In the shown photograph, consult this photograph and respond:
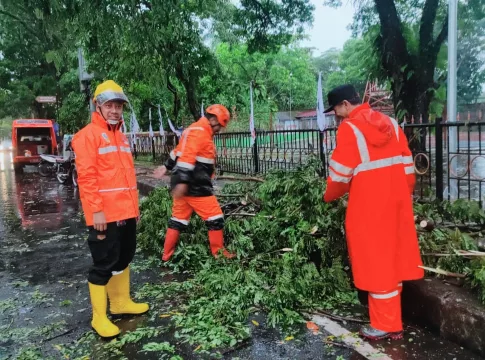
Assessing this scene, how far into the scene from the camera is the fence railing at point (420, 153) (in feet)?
18.1

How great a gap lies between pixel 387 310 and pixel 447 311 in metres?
0.44

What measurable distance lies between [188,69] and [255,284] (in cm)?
929

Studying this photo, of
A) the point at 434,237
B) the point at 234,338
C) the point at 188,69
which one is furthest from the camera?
the point at 188,69

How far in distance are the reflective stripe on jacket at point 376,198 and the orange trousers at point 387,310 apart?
0.07m

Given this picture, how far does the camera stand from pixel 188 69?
1215 cm

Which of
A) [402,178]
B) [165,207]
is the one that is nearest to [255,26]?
[165,207]

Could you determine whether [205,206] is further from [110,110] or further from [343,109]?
[343,109]

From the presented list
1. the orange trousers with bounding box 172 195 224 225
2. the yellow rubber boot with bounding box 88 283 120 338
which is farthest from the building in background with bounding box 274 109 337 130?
the yellow rubber boot with bounding box 88 283 120 338

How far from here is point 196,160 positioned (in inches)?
183

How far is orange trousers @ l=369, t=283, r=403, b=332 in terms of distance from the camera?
3.00 meters

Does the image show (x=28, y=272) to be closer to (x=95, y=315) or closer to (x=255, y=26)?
(x=95, y=315)

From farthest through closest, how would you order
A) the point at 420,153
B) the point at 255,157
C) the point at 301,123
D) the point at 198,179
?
the point at 301,123 → the point at 255,157 → the point at 420,153 → the point at 198,179

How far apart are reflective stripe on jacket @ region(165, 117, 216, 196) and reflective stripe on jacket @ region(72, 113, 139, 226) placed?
2.76ft

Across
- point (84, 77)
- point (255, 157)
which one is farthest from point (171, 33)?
point (84, 77)
